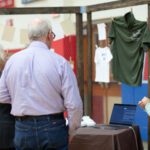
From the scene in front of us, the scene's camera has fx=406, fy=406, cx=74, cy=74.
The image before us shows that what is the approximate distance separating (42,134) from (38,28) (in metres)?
0.77

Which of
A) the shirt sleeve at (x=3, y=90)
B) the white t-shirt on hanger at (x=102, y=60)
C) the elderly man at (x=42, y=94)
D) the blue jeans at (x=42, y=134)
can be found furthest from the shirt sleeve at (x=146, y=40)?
the shirt sleeve at (x=3, y=90)

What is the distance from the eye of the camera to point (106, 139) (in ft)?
11.7

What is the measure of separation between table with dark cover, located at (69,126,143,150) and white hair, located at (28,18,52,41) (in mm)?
1099

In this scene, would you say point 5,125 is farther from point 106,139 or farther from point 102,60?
point 102,60

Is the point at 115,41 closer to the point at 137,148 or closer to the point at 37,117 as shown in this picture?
the point at 137,148

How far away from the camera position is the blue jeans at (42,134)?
2957 millimetres

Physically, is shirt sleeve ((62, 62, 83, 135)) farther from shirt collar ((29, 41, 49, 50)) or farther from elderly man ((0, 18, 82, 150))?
shirt collar ((29, 41, 49, 50))

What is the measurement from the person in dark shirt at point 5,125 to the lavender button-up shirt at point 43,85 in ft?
1.67

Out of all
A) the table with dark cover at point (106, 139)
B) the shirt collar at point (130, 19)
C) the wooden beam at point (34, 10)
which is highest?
the wooden beam at point (34, 10)

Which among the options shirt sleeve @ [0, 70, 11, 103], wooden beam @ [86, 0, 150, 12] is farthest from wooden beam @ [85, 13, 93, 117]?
shirt sleeve @ [0, 70, 11, 103]

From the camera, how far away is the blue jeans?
2.96 meters

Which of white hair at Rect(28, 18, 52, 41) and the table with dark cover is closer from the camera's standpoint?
white hair at Rect(28, 18, 52, 41)

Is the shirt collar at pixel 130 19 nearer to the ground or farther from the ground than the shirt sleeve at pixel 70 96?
farther from the ground

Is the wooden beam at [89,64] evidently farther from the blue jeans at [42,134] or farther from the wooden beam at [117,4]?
the blue jeans at [42,134]
